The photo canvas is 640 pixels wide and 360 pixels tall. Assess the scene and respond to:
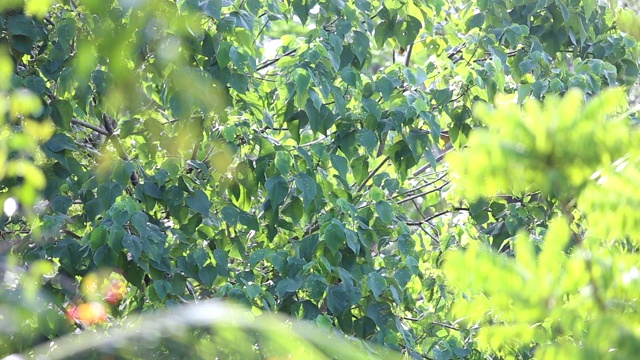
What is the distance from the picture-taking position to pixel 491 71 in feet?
12.4

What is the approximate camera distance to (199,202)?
3393 mm

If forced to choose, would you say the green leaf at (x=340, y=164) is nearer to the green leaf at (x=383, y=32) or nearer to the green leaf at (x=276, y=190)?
the green leaf at (x=276, y=190)

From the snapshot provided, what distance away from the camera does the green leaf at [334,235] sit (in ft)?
10.7

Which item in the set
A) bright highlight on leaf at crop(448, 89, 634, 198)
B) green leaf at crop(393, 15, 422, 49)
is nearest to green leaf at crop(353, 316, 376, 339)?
green leaf at crop(393, 15, 422, 49)

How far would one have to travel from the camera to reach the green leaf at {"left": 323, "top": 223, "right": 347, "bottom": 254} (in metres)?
3.27

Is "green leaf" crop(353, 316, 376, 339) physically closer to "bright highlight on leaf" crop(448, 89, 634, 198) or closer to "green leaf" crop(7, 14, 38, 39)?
"green leaf" crop(7, 14, 38, 39)

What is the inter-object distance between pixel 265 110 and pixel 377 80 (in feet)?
1.57

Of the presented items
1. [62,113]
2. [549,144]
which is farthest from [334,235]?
[549,144]

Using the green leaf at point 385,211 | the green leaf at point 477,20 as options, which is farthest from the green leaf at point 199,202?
the green leaf at point 477,20

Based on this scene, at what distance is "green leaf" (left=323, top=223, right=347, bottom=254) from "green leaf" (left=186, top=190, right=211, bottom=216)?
18.0 inches

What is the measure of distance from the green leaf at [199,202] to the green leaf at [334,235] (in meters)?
0.46

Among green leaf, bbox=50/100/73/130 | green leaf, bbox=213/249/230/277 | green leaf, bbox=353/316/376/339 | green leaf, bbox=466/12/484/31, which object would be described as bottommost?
green leaf, bbox=353/316/376/339

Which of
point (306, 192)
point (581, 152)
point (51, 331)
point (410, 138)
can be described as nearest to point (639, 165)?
point (581, 152)

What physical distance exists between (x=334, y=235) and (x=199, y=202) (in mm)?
517
